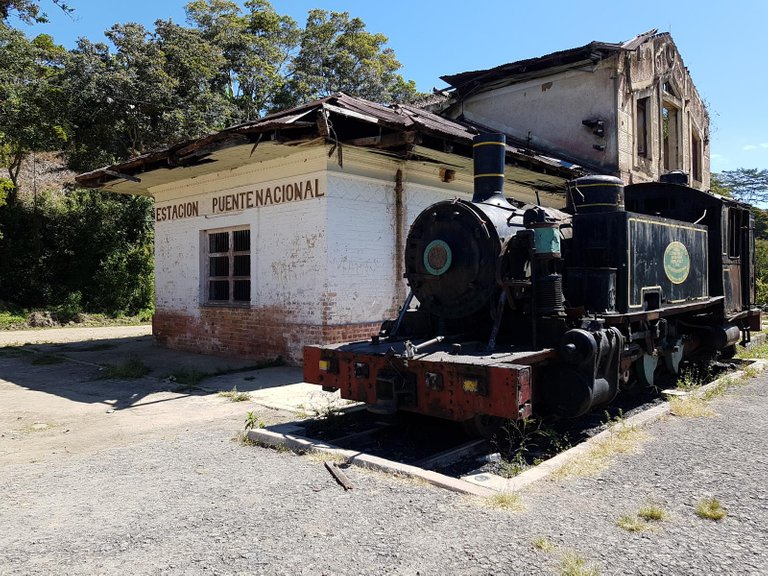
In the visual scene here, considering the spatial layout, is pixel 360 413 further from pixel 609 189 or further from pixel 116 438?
pixel 609 189

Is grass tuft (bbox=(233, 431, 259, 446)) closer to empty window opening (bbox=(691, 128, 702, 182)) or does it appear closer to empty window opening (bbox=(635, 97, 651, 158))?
empty window opening (bbox=(635, 97, 651, 158))

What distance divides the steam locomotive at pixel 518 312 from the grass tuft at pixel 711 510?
1204 millimetres

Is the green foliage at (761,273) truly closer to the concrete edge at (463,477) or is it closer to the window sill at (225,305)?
the window sill at (225,305)

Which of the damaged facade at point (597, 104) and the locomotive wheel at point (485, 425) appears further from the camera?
the damaged facade at point (597, 104)

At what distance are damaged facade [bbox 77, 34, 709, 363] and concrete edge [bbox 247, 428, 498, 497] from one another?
364 centimetres

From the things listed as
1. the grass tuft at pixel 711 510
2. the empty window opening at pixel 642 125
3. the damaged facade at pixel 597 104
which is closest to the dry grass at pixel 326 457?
the grass tuft at pixel 711 510

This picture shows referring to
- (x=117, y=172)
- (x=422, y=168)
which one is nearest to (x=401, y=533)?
(x=422, y=168)

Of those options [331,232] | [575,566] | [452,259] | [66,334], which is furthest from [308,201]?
[66,334]

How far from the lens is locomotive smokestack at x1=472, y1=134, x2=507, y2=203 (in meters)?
5.72

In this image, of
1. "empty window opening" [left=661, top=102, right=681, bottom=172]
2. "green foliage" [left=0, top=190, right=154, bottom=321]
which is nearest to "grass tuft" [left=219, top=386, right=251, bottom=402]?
"empty window opening" [left=661, top=102, right=681, bottom=172]

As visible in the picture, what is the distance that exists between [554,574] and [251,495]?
1991 mm

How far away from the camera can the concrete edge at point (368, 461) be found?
12.5 feet

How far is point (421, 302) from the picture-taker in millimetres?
5812

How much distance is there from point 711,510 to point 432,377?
201cm
